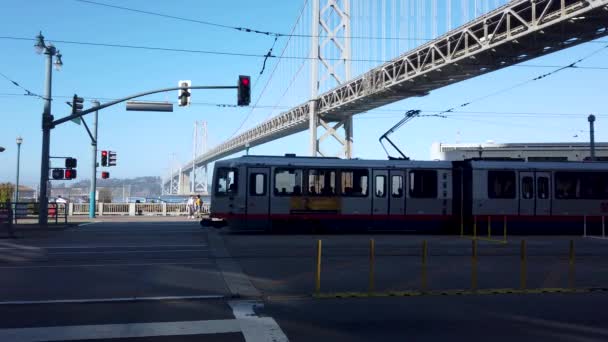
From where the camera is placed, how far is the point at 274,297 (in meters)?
9.73

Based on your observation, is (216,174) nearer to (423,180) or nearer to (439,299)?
(423,180)

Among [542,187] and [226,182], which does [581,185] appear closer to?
[542,187]

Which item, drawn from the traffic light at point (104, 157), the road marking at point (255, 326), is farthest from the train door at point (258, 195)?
the traffic light at point (104, 157)

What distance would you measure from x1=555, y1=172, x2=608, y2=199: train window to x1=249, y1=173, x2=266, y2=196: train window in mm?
13085

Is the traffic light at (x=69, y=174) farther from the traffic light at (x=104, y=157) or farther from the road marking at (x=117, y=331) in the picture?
the road marking at (x=117, y=331)

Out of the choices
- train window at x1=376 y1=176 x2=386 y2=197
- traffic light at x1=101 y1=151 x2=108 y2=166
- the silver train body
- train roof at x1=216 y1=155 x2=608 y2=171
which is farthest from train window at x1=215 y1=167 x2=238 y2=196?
traffic light at x1=101 y1=151 x2=108 y2=166

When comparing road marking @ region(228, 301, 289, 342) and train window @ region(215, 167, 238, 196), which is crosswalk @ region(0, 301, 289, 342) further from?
train window @ region(215, 167, 238, 196)

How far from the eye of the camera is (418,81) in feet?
138

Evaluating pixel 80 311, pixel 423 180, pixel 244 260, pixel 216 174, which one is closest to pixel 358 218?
pixel 423 180

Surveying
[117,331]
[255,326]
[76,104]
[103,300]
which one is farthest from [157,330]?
[76,104]

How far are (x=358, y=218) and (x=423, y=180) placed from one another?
3349mm

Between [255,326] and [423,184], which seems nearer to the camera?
[255,326]

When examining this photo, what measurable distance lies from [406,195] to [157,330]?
17.6 m

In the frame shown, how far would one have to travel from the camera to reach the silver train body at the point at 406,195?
22.7m
